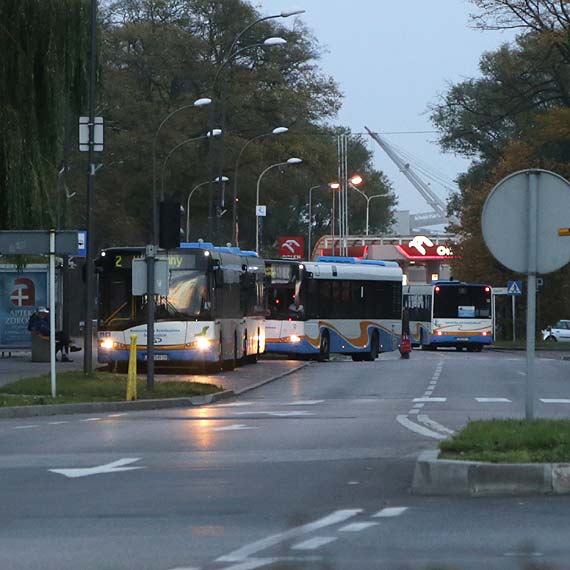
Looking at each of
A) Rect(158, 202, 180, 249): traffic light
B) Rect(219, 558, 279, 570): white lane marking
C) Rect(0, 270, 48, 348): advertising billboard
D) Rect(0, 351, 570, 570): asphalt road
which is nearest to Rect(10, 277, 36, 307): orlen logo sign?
Rect(0, 270, 48, 348): advertising billboard

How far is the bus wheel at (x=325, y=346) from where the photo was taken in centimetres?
5006

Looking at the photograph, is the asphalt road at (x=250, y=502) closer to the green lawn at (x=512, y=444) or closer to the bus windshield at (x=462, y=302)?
the green lawn at (x=512, y=444)

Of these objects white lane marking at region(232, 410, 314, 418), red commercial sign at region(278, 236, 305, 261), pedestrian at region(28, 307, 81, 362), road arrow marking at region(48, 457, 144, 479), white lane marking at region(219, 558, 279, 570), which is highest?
red commercial sign at region(278, 236, 305, 261)

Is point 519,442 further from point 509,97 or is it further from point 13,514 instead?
point 509,97

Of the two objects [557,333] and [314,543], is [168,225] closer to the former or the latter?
[314,543]

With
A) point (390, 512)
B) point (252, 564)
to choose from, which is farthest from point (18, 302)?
point (252, 564)

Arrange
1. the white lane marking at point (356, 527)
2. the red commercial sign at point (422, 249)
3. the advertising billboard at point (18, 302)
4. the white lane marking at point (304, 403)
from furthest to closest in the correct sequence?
the red commercial sign at point (422, 249) → the advertising billboard at point (18, 302) → the white lane marking at point (304, 403) → the white lane marking at point (356, 527)

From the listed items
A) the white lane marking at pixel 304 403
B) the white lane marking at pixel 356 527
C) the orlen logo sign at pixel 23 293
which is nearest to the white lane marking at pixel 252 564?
the white lane marking at pixel 356 527

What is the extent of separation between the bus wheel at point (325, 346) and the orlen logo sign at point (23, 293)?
32.2 ft

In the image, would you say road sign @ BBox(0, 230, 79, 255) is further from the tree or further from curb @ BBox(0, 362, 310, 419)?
the tree

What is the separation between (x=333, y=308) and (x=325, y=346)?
4.09ft

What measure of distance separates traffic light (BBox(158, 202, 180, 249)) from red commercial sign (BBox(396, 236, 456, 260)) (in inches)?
3590

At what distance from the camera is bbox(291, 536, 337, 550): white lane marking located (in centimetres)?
957

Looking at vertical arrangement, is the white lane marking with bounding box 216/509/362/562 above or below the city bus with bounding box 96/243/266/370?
below
